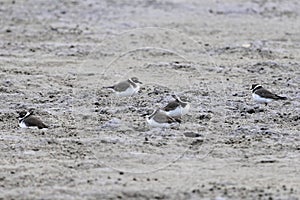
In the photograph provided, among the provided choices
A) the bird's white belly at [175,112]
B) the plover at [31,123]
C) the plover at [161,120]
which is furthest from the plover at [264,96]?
the plover at [31,123]

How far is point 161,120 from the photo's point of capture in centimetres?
779

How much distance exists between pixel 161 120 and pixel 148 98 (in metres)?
1.24

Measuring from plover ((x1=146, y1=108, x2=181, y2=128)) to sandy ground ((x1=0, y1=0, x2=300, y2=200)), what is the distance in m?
0.08

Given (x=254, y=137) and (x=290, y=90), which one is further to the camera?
(x=290, y=90)

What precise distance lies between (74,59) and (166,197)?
567 cm

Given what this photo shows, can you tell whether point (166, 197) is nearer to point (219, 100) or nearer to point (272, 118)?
point (272, 118)

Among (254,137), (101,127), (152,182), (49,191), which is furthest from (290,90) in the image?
(49,191)

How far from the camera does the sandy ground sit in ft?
20.9

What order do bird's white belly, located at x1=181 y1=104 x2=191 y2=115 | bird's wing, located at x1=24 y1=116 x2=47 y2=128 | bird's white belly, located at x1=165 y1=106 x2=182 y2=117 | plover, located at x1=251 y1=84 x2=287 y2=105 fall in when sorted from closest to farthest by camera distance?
bird's wing, located at x1=24 y1=116 x2=47 y2=128 → bird's white belly, located at x1=165 y1=106 x2=182 y2=117 → bird's white belly, located at x1=181 y1=104 x2=191 y2=115 → plover, located at x1=251 y1=84 x2=287 y2=105

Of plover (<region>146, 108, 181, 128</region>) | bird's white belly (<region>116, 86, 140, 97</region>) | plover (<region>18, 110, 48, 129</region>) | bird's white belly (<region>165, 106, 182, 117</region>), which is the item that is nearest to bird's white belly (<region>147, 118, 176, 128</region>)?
plover (<region>146, 108, 181, 128</region>)

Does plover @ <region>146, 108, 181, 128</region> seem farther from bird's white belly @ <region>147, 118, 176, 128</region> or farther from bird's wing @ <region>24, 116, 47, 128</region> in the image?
bird's wing @ <region>24, 116, 47, 128</region>

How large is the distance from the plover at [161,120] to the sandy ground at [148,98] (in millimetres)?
82

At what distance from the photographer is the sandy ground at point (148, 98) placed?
20.9 feet

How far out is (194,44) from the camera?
40.1 feet
